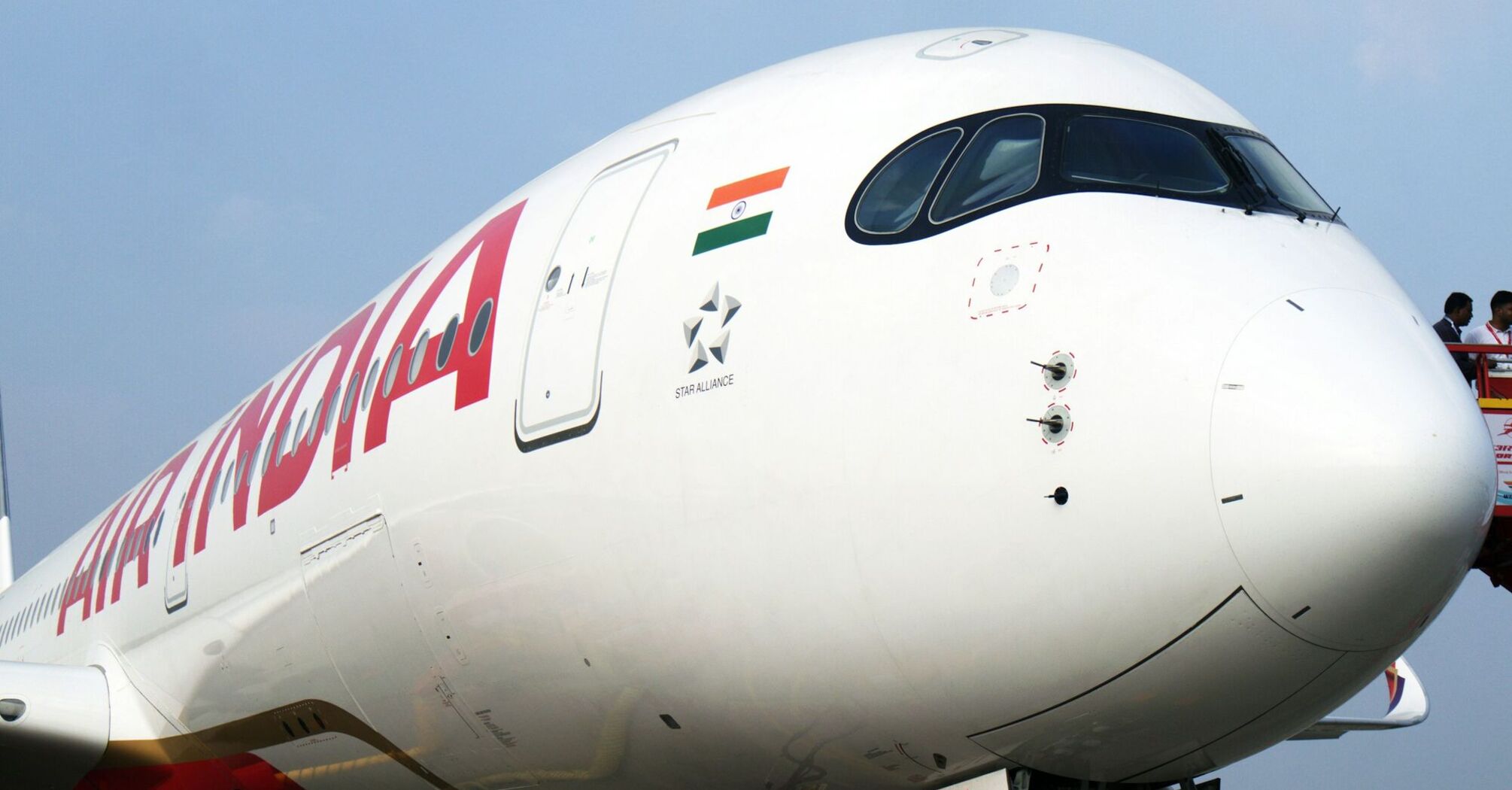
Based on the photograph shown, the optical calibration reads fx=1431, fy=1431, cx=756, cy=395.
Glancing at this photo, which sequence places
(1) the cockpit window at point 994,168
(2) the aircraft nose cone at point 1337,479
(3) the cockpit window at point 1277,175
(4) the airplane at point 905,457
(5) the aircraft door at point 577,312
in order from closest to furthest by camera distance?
1. (2) the aircraft nose cone at point 1337,479
2. (4) the airplane at point 905,457
3. (1) the cockpit window at point 994,168
4. (3) the cockpit window at point 1277,175
5. (5) the aircraft door at point 577,312

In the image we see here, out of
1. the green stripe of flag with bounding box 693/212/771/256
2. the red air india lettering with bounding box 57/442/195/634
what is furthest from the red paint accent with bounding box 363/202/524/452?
the red air india lettering with bounding box 57/442/195/634

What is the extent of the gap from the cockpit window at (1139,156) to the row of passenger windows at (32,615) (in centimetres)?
1079

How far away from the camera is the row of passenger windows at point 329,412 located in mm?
6109

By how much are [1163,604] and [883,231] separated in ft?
4.69

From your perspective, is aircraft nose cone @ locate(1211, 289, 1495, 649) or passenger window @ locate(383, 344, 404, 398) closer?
aircraft nose cone @ locate(1211, 289, 1495, 649)

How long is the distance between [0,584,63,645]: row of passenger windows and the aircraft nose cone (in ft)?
37.5

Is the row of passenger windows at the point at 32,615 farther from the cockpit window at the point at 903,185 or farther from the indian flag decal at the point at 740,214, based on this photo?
the cockpit window at the point at 903,185

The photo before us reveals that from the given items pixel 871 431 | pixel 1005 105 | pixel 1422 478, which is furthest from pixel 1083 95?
pixel 1422 478

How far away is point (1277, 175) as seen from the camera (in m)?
4.64

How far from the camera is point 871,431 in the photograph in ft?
13.1

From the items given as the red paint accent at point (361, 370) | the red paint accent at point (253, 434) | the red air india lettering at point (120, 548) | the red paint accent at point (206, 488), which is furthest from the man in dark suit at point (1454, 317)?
the red air india lettering at point (120, 548)

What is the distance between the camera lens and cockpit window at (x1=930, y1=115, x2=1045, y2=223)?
4.24 metres

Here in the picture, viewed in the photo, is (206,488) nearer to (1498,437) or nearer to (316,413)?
(316,413)

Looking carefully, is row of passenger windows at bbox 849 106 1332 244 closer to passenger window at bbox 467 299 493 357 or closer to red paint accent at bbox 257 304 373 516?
passenger window at bbox 467 299 493 357
